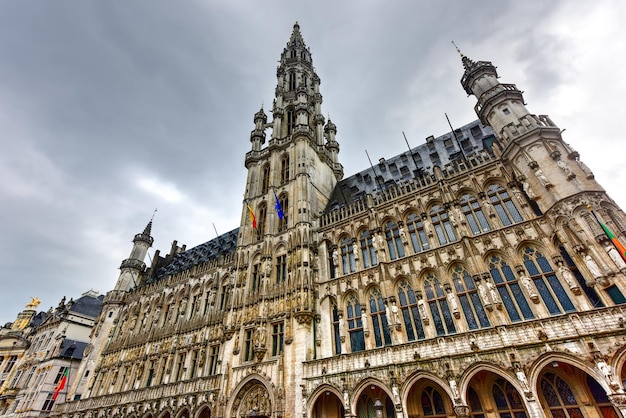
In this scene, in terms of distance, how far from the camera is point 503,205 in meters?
20.6

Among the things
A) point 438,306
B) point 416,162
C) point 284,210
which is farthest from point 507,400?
point 284,210

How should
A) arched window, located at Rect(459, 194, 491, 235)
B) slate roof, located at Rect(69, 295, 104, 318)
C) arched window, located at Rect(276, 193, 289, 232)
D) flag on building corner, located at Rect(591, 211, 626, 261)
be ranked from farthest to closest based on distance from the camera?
slate roof, located at Rect(69, 295, 104, 318) → arched window, located at Rect(276, 193, 289, 232) → arched window, located at Rect(459, 194, 491, 235) → flag on building corner, located at Rect(591, 211, 626, 261)

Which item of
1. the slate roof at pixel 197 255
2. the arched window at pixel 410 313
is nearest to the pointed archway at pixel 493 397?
the arched window at pixel 410 313

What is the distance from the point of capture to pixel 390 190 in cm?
2609

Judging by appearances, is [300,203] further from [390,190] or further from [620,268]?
[620,268]

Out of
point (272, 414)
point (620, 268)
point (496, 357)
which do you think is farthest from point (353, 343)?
point (620, 268)

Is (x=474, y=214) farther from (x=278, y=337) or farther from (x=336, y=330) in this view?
(x=278, y=337)

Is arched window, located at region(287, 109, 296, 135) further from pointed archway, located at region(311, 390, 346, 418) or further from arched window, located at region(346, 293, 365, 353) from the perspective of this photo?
pointed archway, located at region(311, 390, 346, 418)

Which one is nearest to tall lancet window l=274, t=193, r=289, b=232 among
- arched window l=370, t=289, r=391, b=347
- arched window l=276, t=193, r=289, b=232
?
arched window l=276, t=193, r=289, b=232

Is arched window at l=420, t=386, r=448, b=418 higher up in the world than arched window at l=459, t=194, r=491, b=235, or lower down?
lower down

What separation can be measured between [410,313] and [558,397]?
7.80m

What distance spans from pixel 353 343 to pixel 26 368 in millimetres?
50577

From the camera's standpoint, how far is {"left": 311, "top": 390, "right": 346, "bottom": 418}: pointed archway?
19812mm

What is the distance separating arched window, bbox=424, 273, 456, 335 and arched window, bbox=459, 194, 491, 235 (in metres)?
4.34
